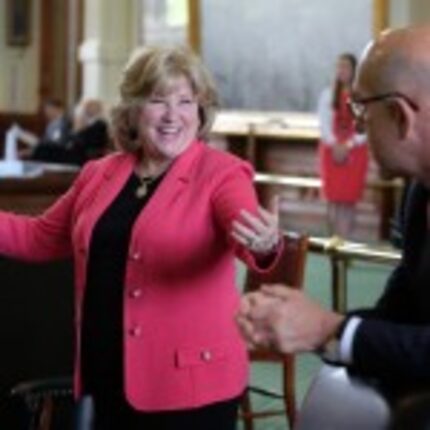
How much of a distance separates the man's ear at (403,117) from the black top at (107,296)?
3.14 ft

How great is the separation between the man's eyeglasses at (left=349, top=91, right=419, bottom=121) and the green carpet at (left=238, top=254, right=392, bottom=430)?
307 cm

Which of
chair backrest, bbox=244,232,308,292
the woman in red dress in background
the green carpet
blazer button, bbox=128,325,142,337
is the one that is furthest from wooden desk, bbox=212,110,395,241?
blazer button, bbox=128,325,142,337

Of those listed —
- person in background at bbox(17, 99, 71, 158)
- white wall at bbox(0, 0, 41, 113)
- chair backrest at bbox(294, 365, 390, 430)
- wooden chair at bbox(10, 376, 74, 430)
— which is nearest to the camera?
chair backrest at bbox(294, 365, 390, 430)

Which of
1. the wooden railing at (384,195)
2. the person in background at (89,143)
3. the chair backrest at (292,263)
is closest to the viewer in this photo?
the chair backrest at (292,263)

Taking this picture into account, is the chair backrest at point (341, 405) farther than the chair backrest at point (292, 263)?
No

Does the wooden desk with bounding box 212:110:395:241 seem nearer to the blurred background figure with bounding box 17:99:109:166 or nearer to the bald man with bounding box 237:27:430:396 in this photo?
the blurred background figure with bounding box 17:99:109:166

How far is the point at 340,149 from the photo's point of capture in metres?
9.74

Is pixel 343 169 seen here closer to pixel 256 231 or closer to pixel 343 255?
pixel 343 255

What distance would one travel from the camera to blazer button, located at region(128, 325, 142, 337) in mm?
2547

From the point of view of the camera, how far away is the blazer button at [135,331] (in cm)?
255

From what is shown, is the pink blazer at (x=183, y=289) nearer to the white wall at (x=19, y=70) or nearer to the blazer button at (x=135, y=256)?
the blazer button at (x=135, y=256)

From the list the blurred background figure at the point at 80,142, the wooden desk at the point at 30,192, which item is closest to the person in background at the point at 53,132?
the blurred background figure at the point at 80,142

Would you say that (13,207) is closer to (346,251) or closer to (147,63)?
(346,251)

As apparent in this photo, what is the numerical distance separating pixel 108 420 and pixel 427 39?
4.26ft
